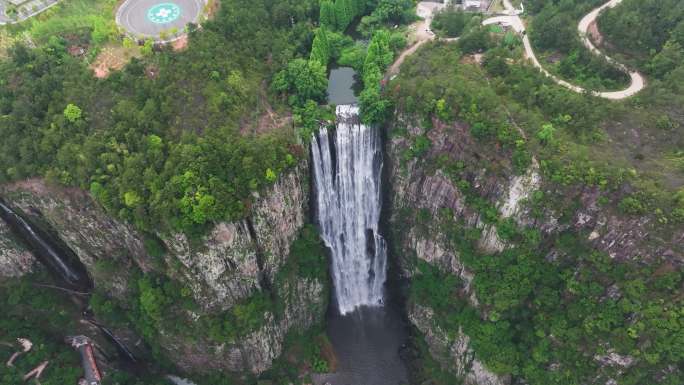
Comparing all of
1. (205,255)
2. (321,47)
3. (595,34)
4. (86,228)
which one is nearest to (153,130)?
(86,228)

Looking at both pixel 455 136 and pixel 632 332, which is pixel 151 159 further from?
pixel 632 332

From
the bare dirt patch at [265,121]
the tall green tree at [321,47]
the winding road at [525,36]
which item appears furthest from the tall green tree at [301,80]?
the winding road at [525,36]

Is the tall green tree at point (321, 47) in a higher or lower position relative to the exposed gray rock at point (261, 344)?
higher

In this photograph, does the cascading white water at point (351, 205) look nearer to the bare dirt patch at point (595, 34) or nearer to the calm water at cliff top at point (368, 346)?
the calm water at cliff top at point (368, 346)

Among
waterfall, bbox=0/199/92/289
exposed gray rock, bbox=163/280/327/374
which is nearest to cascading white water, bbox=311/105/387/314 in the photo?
exposed gray rock, bbox=163/280/327/374

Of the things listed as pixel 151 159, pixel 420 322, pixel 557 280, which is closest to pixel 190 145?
pixel 151 159

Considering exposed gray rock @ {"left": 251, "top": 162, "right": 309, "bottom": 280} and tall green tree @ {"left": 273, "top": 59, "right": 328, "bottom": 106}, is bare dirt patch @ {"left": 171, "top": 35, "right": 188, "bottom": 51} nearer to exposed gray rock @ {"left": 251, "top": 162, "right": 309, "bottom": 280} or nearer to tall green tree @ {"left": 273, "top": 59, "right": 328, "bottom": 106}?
tall green tree @ {"left": 273, "top": 59, "right": 328, "bottom": 106}

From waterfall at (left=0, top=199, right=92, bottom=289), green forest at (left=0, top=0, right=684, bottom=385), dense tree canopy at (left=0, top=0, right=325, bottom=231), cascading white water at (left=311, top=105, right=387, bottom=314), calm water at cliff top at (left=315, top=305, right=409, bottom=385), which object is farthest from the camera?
calm water at cliff top at (left=315, top=305, right=409, bottom=385)

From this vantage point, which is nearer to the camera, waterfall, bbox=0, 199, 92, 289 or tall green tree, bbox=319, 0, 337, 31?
waterfall, bbox=0, 199, 92, 289
